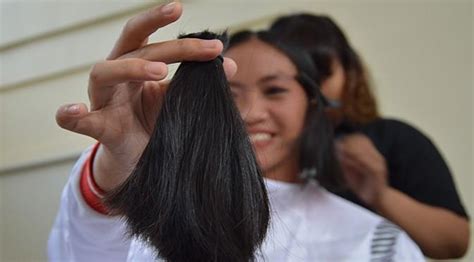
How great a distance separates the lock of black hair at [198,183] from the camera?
541 millimetres

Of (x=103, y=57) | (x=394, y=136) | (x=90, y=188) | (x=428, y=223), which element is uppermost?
(x=90, y=188)

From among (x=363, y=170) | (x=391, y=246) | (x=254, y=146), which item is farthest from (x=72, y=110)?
(x=363, y=170)

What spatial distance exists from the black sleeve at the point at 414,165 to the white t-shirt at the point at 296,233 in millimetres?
257

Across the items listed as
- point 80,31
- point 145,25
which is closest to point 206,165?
point 145,25

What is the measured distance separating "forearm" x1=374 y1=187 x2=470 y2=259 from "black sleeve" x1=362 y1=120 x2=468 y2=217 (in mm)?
27

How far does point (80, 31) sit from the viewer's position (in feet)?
5.90

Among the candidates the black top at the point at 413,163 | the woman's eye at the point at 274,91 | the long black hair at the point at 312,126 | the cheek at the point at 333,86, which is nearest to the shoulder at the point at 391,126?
the black top at the point at 413,163

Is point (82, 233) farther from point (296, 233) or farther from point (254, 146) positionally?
point (296, 233)

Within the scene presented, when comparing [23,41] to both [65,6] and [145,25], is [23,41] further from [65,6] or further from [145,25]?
[145,25]

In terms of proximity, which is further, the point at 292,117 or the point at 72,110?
the point at 292,117

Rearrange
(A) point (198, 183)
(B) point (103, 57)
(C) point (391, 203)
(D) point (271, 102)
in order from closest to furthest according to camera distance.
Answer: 1. (A) point (198, 183)
2. (D) point (271, 102)
3. (C) point (391, 203)
4. (B) point (103, 57)

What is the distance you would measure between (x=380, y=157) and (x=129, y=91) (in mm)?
670

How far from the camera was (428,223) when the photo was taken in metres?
1.25

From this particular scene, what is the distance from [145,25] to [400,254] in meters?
0.54
